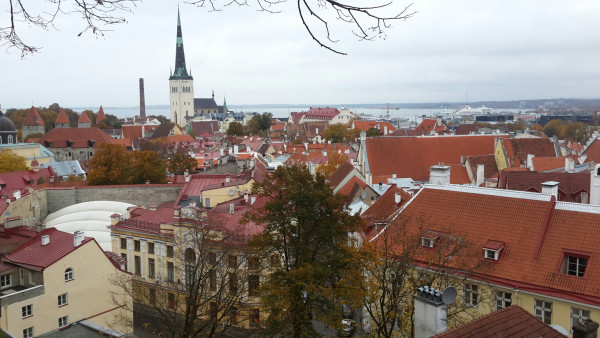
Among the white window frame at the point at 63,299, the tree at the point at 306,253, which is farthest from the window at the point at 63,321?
the tree at the point at 306,253

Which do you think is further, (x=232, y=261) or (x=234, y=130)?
(x=234, y=130)

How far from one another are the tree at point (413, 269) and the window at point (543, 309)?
1.26m

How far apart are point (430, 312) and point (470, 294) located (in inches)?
297

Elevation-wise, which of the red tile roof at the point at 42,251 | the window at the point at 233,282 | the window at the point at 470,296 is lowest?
the window at the point at 470,296

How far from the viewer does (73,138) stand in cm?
7269

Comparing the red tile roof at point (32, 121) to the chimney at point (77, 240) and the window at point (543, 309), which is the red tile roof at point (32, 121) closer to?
the chimney at point (77, 240)

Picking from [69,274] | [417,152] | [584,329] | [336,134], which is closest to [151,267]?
[69,274]

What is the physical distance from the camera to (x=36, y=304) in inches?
703

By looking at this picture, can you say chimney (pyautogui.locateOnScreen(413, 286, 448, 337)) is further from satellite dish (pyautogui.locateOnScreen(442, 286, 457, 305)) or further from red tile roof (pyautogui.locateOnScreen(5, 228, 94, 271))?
red tile roof (pyautogui.locateOnScreen(5, 228, 94, 271))

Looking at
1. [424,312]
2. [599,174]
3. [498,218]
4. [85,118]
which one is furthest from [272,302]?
[85,118]

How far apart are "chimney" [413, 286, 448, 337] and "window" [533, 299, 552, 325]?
6745 millimetres

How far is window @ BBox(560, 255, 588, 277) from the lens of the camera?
15.3m

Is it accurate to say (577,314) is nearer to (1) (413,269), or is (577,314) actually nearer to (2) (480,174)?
(1) (413,269)

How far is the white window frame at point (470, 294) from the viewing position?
16516 mm
